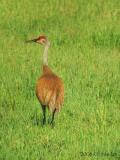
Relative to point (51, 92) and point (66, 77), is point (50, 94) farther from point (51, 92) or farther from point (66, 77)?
point (66, 77)

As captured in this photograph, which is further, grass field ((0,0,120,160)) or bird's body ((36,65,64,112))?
bird's body ((36,65,64,112))

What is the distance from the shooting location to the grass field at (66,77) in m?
11.0

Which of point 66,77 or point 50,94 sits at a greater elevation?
point 50,94

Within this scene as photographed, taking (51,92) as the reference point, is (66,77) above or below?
below

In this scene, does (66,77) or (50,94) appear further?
(66,77)

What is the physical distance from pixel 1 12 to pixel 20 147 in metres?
10.2

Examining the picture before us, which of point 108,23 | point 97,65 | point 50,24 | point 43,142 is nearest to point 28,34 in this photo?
point 50,24

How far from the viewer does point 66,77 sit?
15.2m

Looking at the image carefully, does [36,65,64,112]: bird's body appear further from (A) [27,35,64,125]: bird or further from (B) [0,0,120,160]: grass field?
(B) [0,0,120,160]: grass field

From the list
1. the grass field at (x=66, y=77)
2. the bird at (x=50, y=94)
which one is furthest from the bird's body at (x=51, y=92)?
the grass field at (x=66, y=77)

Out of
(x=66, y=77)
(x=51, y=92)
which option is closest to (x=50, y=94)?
(x=51, y=92)

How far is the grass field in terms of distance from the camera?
1104 cm

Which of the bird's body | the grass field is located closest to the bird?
the bird's body

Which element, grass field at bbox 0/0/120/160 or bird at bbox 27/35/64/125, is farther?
bird at bbox 27/35/64/125
